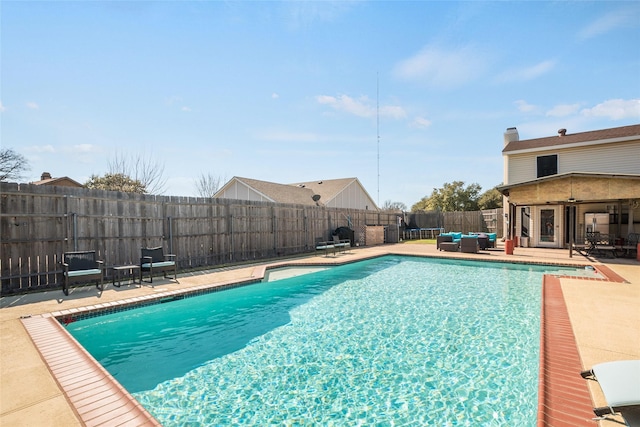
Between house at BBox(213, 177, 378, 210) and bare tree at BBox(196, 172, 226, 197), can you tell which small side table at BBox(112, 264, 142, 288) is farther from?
bare tree at BBox(196, 172, 226, 197)

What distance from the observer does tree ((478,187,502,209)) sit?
30.5 metres

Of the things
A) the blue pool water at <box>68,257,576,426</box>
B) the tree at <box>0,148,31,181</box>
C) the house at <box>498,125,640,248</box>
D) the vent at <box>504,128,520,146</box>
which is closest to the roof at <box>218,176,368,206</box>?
the house at <box>498,125,640,248</box>

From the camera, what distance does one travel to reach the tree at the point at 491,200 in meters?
30.5

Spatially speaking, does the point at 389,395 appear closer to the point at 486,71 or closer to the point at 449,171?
the point at 486,71

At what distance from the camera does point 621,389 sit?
2.22 metres

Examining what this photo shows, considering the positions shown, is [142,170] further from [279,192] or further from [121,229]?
[121,229]

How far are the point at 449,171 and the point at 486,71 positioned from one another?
19.8 metres

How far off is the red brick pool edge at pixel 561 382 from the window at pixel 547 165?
586 inches

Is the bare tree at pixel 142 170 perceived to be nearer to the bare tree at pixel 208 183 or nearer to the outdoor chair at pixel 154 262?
the bare tree at pixel 208 183

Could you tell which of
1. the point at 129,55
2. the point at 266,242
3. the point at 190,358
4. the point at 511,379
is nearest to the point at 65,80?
the point at 129,55

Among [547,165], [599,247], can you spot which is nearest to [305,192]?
[547,165]

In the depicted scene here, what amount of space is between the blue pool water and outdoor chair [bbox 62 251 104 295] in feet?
5.87

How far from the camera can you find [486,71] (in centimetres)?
1185

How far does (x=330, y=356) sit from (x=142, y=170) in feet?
85.9
